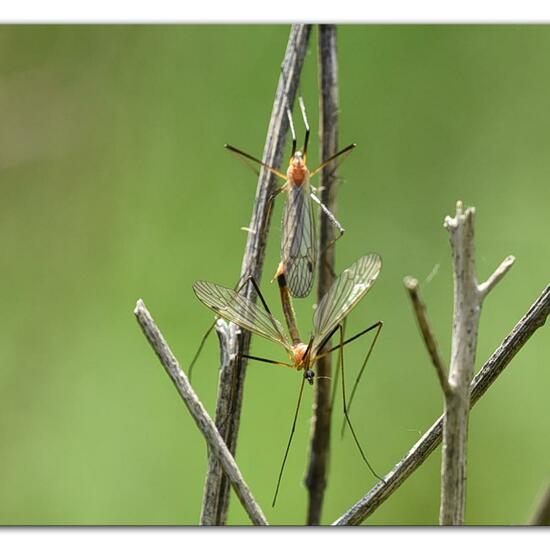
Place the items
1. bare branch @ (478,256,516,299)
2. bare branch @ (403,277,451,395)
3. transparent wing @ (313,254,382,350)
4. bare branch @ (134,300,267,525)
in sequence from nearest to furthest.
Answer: bare branch @ (403,277,451,395), bare branch @ (478,256,516,299), bare branch @ (134,300,267,525), transparent wing @ (313,254,382,350)

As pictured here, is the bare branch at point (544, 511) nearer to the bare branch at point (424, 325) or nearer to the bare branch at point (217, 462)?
the bare branch at point (424, 325)

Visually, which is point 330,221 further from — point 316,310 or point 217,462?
point 217,462

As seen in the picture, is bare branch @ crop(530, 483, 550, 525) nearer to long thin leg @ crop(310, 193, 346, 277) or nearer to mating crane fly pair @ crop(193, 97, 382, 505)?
mating crane fly pair @ crop(193, 97, 382, 505)
